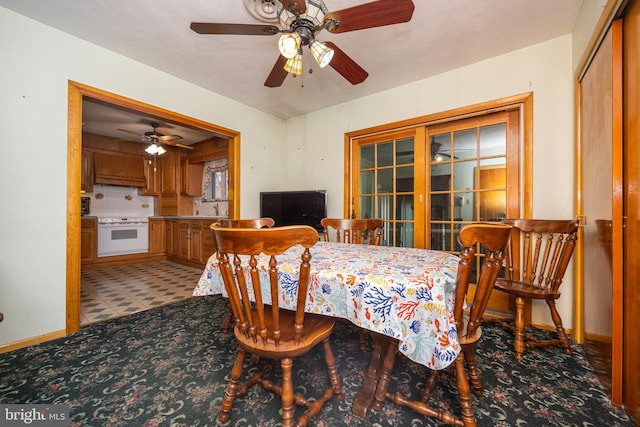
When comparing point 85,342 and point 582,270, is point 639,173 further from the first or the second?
point 85,342

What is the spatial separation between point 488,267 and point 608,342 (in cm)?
113

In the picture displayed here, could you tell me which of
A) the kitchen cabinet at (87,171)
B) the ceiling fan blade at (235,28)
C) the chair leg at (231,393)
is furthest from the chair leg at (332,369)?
the kitchen cabinet at (87,171)

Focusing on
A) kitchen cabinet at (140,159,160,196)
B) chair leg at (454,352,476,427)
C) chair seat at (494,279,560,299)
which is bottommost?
chair leg at (454,352,476,427)

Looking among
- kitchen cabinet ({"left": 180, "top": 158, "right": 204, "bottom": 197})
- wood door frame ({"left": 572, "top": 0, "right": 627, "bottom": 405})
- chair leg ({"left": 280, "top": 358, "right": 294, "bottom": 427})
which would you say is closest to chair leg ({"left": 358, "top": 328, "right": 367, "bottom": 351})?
chair leg ({"left": 280, "top": 358, "right": 294, "bottom": 427})

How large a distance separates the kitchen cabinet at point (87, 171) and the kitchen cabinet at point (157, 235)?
1167 millimetres

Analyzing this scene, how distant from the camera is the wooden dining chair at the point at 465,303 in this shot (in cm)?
95

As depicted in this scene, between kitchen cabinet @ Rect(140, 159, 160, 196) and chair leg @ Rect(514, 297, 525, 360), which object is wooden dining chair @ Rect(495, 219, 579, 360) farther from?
kitchen cabinet @ Rect(140, 159, 160, 196)

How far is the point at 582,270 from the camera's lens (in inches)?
76.1

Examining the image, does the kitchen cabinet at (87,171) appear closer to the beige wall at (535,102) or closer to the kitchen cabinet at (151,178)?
the kitchen cabinet at (151,178)

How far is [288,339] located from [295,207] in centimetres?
260

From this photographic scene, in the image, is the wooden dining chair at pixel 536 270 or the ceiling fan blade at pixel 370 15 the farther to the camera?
the wooden dining chair at pixel 536 270

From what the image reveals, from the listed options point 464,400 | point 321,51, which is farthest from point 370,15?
point 464,400

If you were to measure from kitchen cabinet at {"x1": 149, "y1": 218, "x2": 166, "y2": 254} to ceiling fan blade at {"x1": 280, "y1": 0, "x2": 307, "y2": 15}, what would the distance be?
530 centimetres

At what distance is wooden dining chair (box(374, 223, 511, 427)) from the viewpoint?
950 mm
